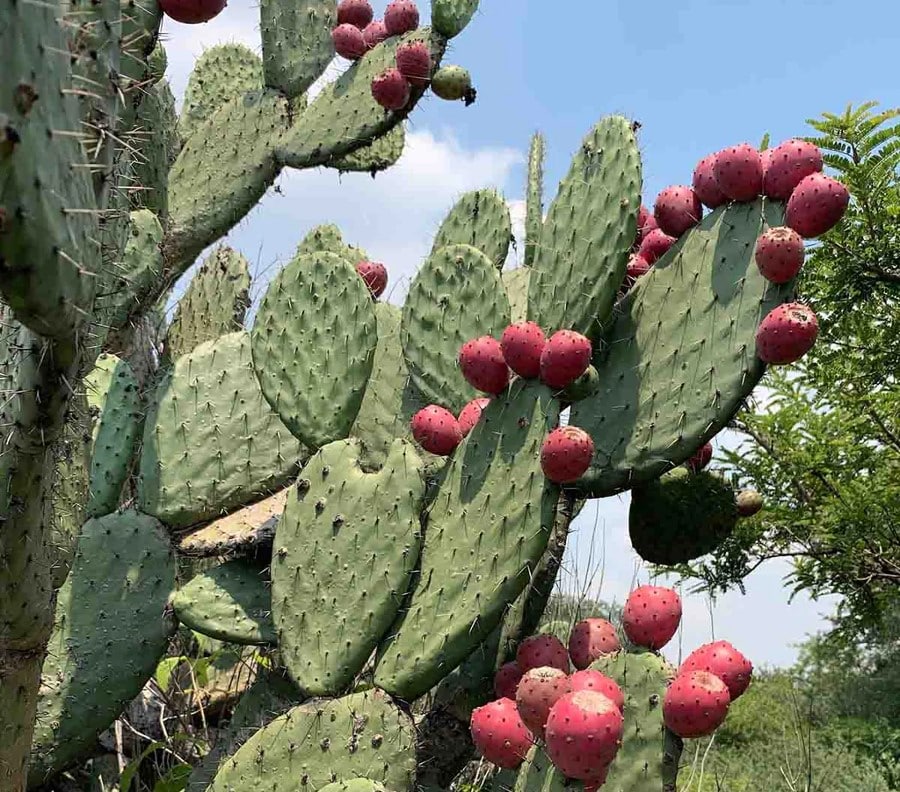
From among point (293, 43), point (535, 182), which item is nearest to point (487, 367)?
point (293, 43)

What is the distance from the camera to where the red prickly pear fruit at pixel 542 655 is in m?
2.10

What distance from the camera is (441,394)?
2.53 meters

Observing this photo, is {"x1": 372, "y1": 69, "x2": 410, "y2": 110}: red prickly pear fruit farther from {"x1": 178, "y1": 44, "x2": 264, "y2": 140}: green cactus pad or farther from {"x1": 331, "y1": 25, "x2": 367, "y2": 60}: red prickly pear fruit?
{"x1": 178, "y1": 44, "x2": 264, "y2": 140}: green cactus pad

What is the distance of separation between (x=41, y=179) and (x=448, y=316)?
1349 millimetres

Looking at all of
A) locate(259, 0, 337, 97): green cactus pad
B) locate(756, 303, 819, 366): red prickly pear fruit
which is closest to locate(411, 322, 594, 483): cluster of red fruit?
locate(756, 303, 819, 366): red prickly pear fruit

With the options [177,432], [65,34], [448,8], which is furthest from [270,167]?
[65,34]

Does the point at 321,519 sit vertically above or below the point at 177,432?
below

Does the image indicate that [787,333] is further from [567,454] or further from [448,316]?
[448,316]

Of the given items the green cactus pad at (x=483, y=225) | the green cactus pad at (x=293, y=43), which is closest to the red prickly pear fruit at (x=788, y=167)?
the green cactus pad at (x=483, y=225)

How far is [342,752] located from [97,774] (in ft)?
5.39

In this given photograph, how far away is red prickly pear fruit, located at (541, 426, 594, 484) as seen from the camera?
6.56 feet

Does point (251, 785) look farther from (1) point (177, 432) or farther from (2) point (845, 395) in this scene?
(2) point (845, 395)

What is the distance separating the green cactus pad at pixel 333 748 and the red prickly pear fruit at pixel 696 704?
1.92 feet

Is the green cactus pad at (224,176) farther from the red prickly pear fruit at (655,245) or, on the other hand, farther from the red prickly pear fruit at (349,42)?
the red prickly pear fruit at (655,245)
